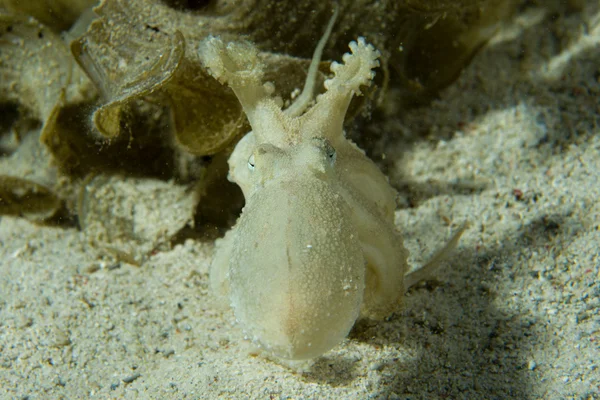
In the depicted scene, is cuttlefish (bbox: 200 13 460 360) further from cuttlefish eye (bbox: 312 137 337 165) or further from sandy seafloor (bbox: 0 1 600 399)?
sandy seafloor (bbox: 0 1 600 399)

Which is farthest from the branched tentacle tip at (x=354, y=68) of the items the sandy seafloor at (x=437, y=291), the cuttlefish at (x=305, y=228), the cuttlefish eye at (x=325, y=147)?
the sandy seafloor at (x=437, y=291)

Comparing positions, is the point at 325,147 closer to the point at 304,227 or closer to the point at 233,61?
the point at 304,227

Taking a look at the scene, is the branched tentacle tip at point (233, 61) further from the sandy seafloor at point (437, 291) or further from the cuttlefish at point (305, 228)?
the sandy seafloor at point (437, 291)

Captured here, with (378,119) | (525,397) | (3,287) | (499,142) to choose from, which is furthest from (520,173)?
(3,287)

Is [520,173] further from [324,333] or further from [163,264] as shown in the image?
[163,264]

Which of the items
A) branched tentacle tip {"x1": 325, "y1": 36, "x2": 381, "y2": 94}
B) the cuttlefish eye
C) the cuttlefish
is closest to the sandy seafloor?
the cuttlefish
